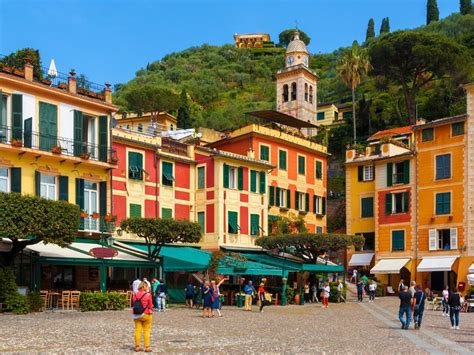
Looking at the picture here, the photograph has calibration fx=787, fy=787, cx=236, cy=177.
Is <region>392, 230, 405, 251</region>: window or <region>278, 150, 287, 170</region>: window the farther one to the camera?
A: <region>392, 230, 405, 251</region>: window

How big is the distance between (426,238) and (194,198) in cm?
1740

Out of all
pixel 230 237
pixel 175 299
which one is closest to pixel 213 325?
pixel 175 299

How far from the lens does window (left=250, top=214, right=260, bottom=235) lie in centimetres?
5131

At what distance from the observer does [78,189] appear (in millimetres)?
39375

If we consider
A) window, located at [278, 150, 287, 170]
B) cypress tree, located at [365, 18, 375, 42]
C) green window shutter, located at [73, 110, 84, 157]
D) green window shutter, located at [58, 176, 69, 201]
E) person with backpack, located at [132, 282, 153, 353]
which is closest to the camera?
person with backpack, located at [132, 282, 153, 353]

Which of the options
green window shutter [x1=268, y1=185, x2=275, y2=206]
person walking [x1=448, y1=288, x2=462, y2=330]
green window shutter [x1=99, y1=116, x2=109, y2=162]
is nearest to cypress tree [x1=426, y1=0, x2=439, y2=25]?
green window shutter [x1=268, y1=185, x2=275, y2=206]

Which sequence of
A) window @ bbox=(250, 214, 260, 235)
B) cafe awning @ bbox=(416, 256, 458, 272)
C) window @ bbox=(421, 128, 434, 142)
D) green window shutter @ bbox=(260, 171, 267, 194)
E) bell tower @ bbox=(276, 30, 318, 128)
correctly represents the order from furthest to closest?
bell tower @ bbox=(276, 30, 318, 128) → window @ bbox=(421, 128, 434, 142) → cafe awning @ bbox=(416, 256, 458, 272) → green window shutter @ bbox=(260, 171, 267, 194) → window @ bbox=(250, 214, 260, 235)

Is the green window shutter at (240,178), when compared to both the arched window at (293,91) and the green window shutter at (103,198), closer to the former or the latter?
the green window shutter at (103,198)

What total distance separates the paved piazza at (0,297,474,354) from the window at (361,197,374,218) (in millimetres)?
25968

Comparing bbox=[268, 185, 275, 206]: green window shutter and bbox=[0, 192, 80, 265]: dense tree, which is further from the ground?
bbox=[268, 185, 275, 206]: green window shutter

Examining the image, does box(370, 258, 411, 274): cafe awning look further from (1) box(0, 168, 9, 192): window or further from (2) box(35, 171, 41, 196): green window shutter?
(1) box(0, 168, 9, 192): window

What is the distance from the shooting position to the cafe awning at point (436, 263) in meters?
53.2

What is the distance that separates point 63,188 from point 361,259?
28323 millimetres

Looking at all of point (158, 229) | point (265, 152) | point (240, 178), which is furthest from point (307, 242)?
point (158, 229)
